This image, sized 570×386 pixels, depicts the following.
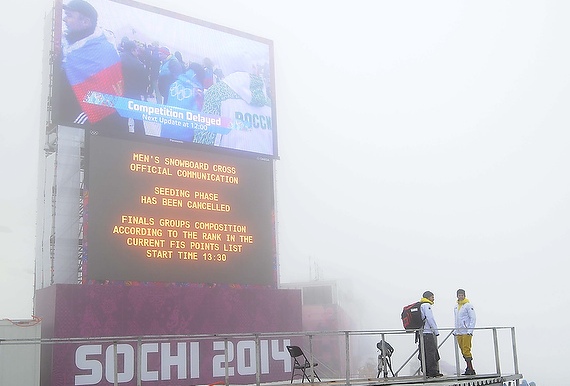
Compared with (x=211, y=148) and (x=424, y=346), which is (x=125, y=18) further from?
(x=424, y=346)

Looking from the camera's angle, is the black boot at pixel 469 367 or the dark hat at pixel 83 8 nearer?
the black boot at pixel 469 367

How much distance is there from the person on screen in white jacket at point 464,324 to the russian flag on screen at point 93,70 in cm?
1179

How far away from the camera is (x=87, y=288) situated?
20531 mm

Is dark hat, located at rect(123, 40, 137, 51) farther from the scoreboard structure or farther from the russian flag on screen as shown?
the russian flag on screen

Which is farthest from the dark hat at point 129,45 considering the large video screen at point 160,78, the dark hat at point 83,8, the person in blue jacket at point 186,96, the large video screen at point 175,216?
the large video screen at point 175,216

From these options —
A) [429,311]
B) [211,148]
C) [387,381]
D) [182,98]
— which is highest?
[182,98]

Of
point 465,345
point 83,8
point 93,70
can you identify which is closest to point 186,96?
point 93,70

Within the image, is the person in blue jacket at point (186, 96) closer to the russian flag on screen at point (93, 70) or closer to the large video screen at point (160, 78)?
the large video screen at point (160, 78)

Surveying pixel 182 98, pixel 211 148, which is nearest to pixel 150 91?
pixel 182 98

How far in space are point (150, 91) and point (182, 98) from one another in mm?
1127

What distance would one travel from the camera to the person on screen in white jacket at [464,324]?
16.7 meters

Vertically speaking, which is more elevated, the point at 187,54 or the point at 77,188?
the point at 187,54

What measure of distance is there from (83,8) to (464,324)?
576 inches

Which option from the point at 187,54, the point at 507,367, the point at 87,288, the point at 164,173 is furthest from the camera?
the point at 507,367
